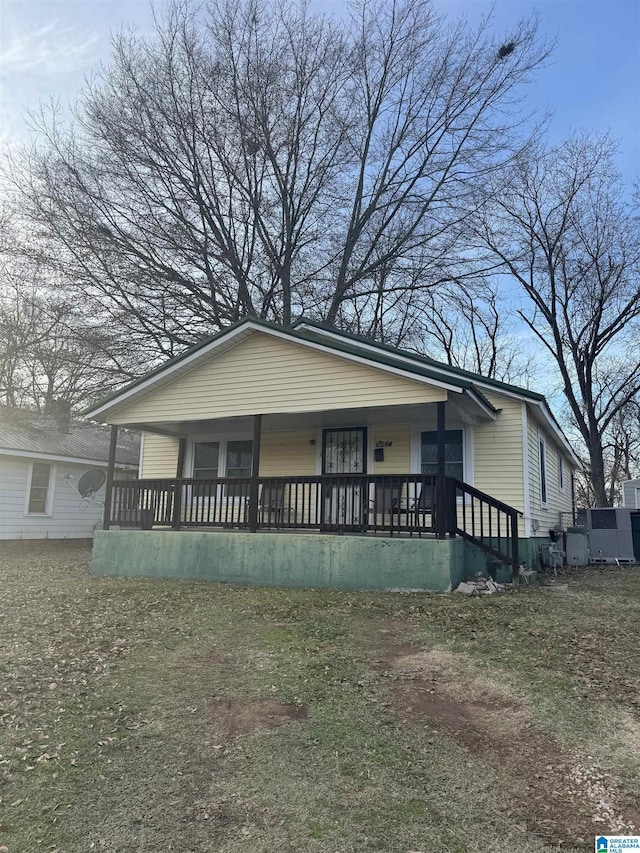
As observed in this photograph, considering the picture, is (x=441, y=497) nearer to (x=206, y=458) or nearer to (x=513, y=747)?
(x=513, y=747)

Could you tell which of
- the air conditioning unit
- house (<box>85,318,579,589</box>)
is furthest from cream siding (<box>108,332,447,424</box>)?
the air conditioning unit

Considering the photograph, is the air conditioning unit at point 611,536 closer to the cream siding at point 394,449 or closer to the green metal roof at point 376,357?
the green metal roof at point 376,357

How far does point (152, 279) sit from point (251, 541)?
375 inches

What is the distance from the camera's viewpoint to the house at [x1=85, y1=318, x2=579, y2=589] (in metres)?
9.52

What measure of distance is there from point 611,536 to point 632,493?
29.4 feet

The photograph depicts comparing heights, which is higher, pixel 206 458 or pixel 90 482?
pixel 206 458

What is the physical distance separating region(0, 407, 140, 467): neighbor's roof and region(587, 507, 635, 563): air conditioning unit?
15.6m

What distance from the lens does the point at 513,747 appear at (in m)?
3.70

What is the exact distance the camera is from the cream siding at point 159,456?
1477 centimetres

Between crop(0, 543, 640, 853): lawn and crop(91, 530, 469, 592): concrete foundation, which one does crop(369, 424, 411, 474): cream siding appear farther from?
crop(0, 543, 640, 853): lawn

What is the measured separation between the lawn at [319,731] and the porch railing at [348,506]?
2.36 metres

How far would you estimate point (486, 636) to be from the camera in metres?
6.26

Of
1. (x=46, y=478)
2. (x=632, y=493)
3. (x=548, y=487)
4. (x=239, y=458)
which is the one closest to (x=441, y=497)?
(x=239, y=458)

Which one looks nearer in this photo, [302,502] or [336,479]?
[336,479]
